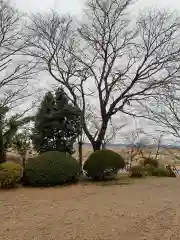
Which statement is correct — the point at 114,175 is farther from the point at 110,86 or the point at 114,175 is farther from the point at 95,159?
the point at 110,86

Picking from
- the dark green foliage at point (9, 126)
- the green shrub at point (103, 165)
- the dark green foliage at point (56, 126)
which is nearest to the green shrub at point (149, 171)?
the green shrub at point (103, 165)

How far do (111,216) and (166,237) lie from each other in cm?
125

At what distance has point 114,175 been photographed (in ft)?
33.6

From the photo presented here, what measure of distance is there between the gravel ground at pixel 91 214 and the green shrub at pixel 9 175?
1.33 feet

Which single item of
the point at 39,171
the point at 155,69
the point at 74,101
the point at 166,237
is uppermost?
the point at 155,69

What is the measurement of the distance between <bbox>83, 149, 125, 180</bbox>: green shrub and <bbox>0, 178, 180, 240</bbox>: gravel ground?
1535 mm

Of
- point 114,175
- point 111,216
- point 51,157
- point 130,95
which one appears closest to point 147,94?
point 130,95

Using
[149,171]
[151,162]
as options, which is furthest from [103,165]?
[151,162]

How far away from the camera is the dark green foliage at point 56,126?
35.0 ft

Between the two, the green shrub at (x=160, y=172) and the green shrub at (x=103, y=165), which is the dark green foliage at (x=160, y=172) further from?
the green shrub at (x=103, y=165)

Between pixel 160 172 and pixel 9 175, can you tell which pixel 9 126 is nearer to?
pixel 9 175

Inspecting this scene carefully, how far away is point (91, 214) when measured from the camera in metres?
5.37

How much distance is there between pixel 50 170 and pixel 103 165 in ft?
6.08

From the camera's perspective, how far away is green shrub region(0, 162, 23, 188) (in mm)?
8234
